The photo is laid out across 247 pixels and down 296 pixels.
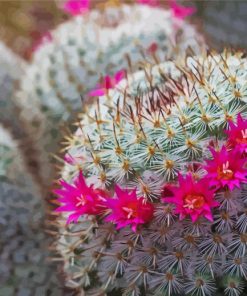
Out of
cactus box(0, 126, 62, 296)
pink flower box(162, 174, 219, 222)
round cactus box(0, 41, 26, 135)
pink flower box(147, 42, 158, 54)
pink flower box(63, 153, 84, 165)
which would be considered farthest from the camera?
round cactus box(0, 41, 26, 135)

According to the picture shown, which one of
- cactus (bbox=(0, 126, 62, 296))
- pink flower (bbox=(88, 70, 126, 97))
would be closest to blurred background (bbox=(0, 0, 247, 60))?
pink flower (bbox=(88, 70, 126, 97))

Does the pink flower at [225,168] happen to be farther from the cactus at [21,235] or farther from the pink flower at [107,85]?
the cactus at [21,235]

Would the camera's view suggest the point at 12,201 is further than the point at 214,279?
Yes

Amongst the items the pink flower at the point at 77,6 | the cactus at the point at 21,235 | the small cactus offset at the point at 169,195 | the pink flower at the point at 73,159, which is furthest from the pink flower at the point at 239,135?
the pink flower at the point at 77,6

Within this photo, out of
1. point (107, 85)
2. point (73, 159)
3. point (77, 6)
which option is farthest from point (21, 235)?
point (77, 6)

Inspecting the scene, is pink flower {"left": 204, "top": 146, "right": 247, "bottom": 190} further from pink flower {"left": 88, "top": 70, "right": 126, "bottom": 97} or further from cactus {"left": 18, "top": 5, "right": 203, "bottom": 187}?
cactus {"left": 18, "top": 5, "right": 203, "bottom": 187}

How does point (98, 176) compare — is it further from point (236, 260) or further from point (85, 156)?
point (236, 260)

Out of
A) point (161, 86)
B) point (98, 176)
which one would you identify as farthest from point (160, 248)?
point (161, 86)
